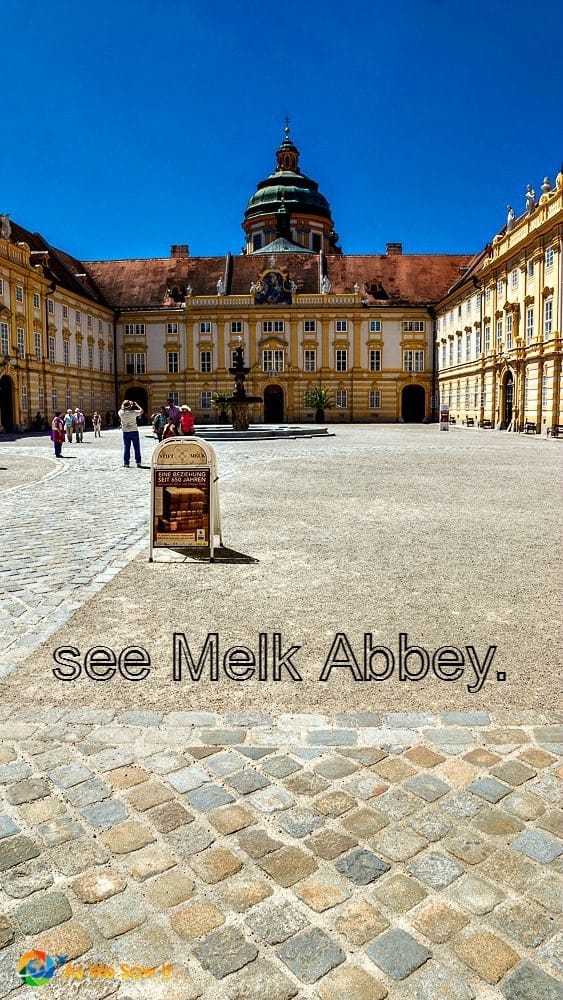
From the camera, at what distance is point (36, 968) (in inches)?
93.7

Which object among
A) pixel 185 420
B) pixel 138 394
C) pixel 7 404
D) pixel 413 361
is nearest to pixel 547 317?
pixel 413 361

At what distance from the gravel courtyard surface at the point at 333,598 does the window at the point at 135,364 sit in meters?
46.5

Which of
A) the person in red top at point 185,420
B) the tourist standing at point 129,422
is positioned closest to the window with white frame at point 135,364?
the tourist standing at point 129,422

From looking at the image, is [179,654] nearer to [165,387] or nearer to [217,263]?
[165,387]

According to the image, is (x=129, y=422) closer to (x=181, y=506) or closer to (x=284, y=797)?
(x=181, y=506)

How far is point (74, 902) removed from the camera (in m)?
2.65

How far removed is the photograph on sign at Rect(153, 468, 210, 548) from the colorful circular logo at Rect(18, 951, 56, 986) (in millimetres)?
5792

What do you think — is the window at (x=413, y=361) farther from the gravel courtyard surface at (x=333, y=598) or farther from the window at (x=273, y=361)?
the gravel courtyard surface at (x=333, y=598)

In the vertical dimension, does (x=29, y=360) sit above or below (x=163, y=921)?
above

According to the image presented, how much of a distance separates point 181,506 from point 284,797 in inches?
205

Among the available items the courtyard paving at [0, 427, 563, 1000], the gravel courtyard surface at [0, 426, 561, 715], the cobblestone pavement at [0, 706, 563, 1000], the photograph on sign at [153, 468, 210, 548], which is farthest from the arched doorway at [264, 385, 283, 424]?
the cobblestone pavement at [0, 706, 563, 1000]

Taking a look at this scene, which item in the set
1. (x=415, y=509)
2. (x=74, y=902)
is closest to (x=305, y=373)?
(x=415, y=509)

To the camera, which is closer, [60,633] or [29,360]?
[60,633]

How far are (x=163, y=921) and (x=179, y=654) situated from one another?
8.37 ft
